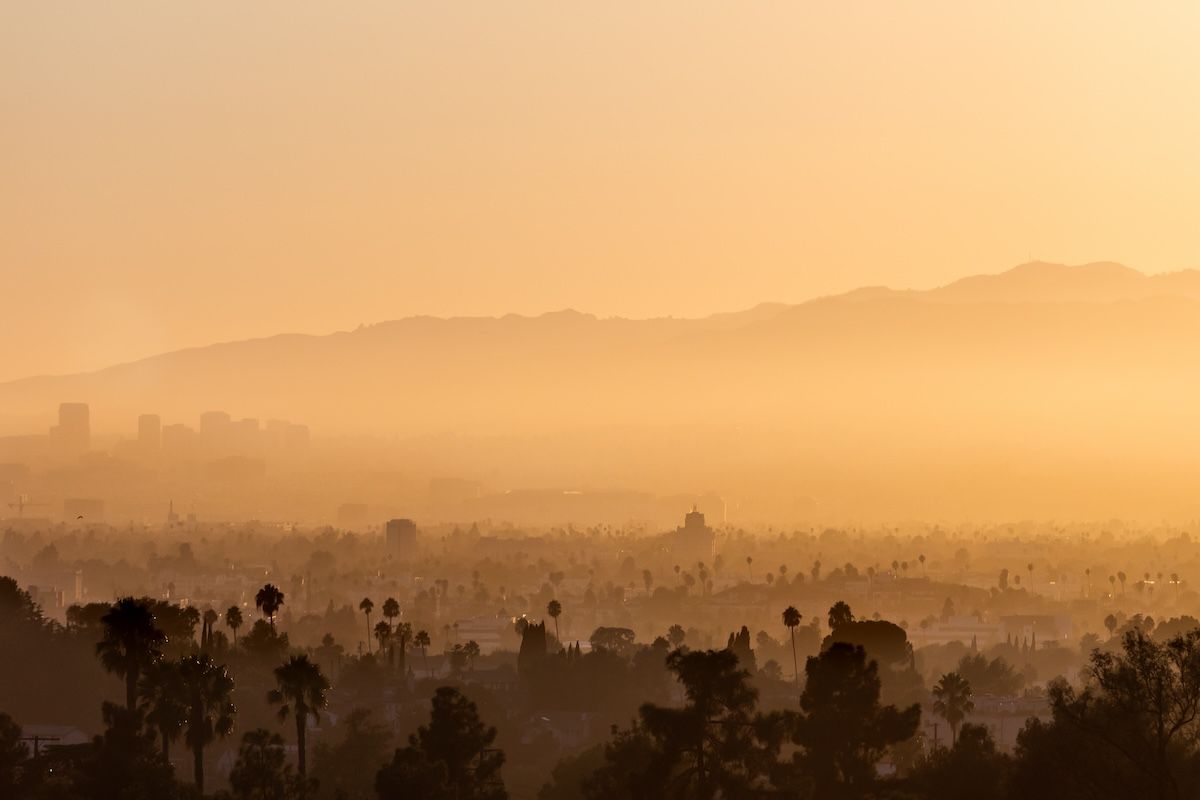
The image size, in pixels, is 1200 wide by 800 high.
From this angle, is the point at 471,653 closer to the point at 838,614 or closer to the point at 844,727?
the point at 838,614

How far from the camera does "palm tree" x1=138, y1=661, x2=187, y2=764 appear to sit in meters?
106

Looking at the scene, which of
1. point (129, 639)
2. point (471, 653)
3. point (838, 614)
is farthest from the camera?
point (471, 653)

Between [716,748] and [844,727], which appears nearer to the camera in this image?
[716,748]

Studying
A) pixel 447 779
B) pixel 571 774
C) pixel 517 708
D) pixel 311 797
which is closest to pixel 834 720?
pixel 447 779

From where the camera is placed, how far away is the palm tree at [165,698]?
347 feet

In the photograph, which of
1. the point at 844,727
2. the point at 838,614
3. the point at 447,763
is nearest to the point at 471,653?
the point at 838,614

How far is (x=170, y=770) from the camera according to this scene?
94938 millimetres

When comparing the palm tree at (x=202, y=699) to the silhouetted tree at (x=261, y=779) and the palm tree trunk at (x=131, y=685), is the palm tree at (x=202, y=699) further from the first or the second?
the silhouetted tree at (x=261, y=779)

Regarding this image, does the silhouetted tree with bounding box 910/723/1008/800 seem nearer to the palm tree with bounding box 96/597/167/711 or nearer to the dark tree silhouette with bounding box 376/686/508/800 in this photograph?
the dark tree silhouette with bounding box 376/686/508/800

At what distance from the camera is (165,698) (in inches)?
4203

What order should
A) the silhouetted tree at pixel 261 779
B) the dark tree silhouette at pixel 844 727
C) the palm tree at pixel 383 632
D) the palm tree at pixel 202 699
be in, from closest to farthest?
the dark tree silhouette at pixel 844 727 → the silhouetted tree at pixel 261 779 → the palm tree at pixel 202 699 → the palm tree at pixel 383 632

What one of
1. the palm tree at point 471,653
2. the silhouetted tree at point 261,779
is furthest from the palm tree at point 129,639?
the palm tree at point 471,653

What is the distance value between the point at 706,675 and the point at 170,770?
2268cm

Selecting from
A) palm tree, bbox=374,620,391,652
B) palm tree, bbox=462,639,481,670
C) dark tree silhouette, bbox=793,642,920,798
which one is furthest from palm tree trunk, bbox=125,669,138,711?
palm tree, bbox=462,639,481,670
